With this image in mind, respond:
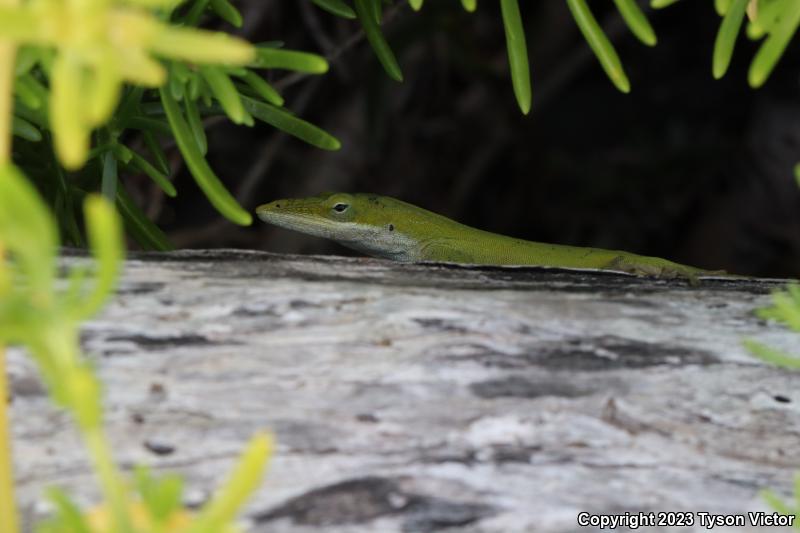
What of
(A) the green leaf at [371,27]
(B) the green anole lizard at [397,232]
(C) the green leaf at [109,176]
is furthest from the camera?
(B) the green anole lizard at [397,232]

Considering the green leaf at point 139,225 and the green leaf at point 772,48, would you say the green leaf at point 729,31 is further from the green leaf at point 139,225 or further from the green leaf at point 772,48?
the green leaf at point 139,225

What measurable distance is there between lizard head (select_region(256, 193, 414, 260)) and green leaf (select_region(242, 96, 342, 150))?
4.82ft

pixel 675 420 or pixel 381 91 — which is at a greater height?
pixel 381 91

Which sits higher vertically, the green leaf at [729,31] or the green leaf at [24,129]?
the green leaf at [729,31]

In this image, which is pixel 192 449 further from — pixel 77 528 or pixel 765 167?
pixel 765 167

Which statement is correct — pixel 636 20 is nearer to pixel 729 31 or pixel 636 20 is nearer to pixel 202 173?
pixel 729 31

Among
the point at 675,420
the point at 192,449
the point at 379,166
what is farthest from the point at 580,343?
the point at 379,166

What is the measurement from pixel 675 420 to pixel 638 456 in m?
0.09

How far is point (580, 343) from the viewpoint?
5.08 feet

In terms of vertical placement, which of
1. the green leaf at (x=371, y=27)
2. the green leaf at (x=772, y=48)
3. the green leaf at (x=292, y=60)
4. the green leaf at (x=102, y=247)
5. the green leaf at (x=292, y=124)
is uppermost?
the green leaf at (x=371, y=27)

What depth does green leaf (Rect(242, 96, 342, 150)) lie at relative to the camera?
5.73 ft

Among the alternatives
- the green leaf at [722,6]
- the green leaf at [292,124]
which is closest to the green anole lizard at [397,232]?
the green leaf at [292,124]

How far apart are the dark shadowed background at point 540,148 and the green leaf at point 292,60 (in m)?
3.42

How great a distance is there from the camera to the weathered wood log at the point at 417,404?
1.33 meters
